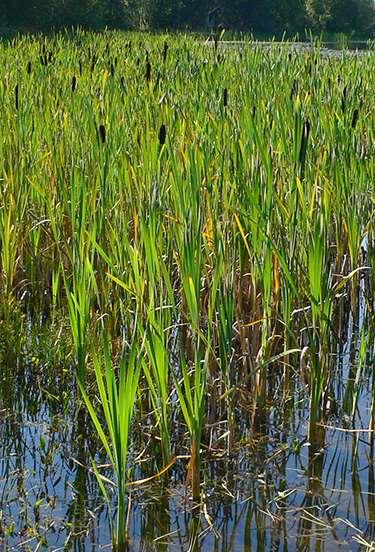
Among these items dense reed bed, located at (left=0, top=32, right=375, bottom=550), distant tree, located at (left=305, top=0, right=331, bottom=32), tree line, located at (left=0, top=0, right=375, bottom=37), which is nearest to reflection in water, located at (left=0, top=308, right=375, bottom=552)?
dense reed bed, located at (left=0, top=32, right=375, bottom=550)

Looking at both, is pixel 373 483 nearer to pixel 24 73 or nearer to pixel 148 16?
pixel 24 73

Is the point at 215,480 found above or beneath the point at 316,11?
beneath

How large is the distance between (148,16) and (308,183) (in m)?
29.5

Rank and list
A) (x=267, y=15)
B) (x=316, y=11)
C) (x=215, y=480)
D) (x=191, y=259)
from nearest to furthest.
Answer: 1. (x=191, y=259)
2. (x=215, y=480)
3. (x=267, y=15)
4. (x=316, y=11)

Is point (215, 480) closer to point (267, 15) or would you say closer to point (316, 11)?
point (267, 15)

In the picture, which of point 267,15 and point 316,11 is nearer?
point 267,15

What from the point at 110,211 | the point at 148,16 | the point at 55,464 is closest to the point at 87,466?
the point at 55,464

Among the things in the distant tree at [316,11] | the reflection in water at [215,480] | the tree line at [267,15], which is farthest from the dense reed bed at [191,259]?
the distant tree at [316,11]

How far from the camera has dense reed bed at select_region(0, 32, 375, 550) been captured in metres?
2.71

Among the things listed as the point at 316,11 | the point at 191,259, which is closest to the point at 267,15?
the point at 316,11

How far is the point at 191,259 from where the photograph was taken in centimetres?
266

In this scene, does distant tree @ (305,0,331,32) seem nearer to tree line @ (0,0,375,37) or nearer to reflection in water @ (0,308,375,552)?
tree line @ (0,0,375,37)

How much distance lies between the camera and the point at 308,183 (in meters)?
3.40

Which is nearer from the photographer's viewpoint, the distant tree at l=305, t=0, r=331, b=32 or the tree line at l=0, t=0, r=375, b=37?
the tree line at l=0, t=0, r=375, b=37
